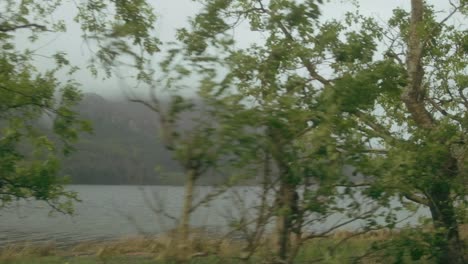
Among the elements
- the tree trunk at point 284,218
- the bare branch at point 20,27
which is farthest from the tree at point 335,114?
the bare branch at point 20,27

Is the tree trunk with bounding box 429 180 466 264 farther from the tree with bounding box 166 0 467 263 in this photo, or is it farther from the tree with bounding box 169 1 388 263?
the tree with bounding box 169 1 388 263

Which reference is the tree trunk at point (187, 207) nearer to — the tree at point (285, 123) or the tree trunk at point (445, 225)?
the tree at point (285, 123)

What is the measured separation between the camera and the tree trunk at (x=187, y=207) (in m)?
5.24

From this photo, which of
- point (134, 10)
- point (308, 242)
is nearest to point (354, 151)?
point (308, 242)

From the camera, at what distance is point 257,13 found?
12719 millimetres

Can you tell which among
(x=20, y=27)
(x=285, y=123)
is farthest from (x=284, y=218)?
(x=20, y=27)

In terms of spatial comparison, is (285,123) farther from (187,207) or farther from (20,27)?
(20,27)

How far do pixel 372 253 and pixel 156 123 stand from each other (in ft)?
10.7

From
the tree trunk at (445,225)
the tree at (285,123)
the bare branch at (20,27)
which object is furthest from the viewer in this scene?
the bare branch at (20,27)

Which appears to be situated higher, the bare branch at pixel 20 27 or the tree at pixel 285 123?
the bare branch at pixel 20 27

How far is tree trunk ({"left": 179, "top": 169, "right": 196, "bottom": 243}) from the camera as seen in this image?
206 inches

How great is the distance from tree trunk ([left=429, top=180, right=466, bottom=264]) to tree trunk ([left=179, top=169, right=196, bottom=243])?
4038mm

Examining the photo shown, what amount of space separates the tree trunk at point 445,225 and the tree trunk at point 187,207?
13.2 feet

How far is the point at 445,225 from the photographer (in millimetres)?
Answer: 8820
